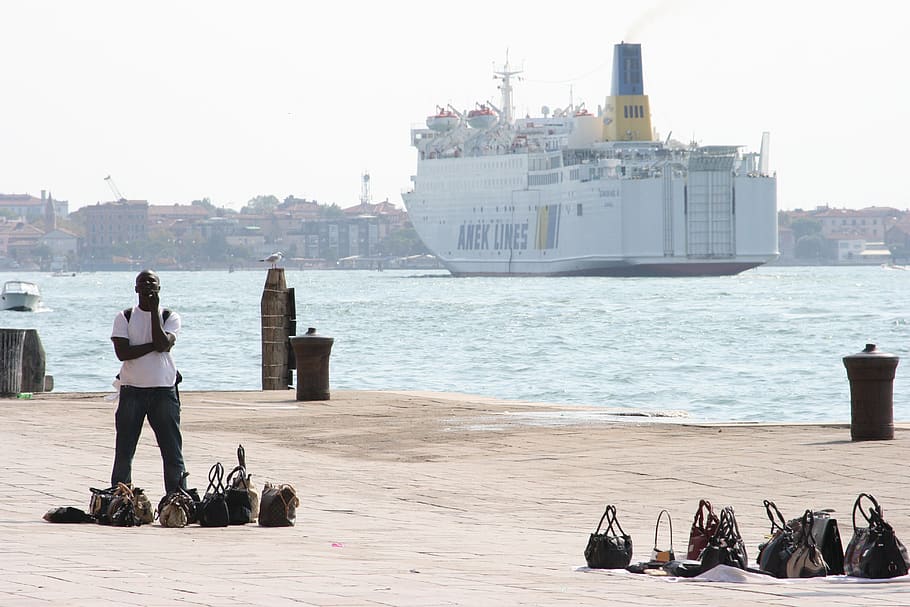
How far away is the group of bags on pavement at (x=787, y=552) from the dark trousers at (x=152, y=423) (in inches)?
101

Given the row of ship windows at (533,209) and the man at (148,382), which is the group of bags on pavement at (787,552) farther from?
the row of ship windows at (533,209)

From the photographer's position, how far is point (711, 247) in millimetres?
103750

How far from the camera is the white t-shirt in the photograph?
793cm

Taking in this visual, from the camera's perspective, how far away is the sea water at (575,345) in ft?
100

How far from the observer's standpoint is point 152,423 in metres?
8.11

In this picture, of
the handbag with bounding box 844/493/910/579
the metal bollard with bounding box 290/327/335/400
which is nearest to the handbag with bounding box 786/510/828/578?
the handbag with bounding box 844/493/910/579

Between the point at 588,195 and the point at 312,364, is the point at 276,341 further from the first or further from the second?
the point at 588,195

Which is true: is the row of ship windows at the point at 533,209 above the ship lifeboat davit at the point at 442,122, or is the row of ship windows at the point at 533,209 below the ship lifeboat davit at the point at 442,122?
below

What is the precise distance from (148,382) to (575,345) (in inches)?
1488

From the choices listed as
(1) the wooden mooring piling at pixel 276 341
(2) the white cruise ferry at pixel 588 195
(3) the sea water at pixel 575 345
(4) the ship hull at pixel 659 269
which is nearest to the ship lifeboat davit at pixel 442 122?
(2) the white cruise ferry at pixel 588 195

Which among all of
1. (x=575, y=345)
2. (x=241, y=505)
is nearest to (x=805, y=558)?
(x=241, y=505)

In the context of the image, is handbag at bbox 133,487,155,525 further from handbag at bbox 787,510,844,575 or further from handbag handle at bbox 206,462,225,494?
handbag at bbox 787,510,844,575

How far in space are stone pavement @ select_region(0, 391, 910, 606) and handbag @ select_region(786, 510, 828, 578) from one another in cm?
7

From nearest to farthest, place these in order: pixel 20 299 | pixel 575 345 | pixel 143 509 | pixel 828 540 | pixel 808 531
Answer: pixel 808 531 → pixel 828 540 → pixel 143 509 → pixel 575 345 → pixel 20 299
